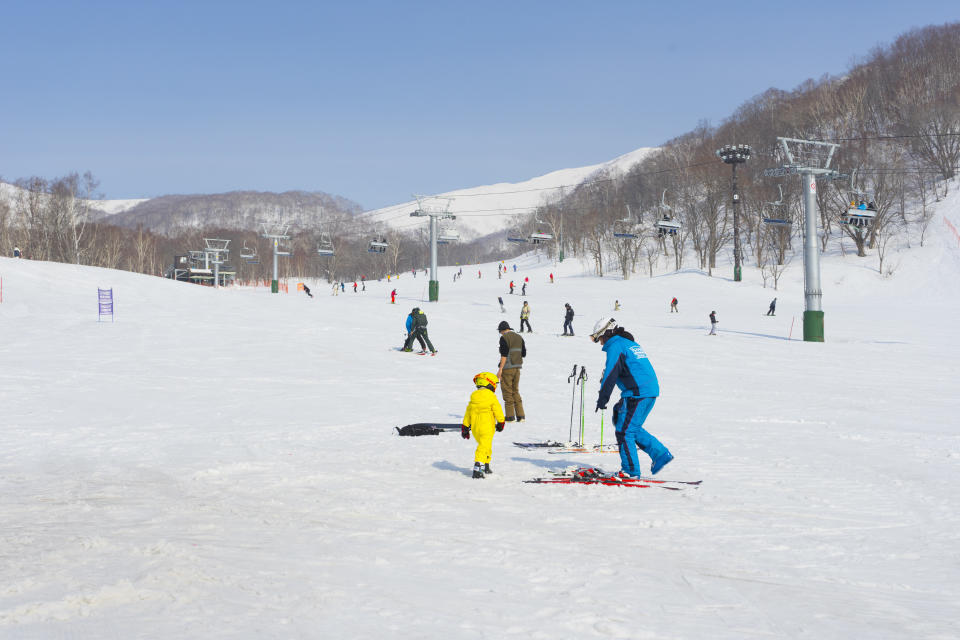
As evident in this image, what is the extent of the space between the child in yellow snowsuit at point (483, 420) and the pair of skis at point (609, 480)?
0.54m

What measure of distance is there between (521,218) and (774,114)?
77870 millimetres

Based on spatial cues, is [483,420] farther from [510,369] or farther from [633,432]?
[510,369]

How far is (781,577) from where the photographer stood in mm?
4445

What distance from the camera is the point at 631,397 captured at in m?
7.21

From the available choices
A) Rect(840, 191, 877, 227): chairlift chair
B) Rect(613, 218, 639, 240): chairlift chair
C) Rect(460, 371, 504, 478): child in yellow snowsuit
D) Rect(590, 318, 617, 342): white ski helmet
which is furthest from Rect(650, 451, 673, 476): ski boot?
Rect(613, 218, 639, 240): chairlift chair

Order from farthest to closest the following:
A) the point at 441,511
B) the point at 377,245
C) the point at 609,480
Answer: the point at 377,245
the point at 609,480
the point at 441,511


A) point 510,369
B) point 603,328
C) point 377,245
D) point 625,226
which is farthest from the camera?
point 625,226

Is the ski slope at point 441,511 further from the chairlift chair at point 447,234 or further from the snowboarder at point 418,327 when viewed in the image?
the chairlift chair at point 447,234

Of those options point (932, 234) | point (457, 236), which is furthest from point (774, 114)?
point (457, 236)

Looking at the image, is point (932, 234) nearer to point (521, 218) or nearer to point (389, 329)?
point (389, 329)

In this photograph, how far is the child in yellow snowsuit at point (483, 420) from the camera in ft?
24.7

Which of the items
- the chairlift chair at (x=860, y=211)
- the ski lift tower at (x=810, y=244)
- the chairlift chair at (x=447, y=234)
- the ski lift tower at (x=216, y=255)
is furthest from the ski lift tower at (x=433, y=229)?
the ski lift tower at (x=216, y=255)

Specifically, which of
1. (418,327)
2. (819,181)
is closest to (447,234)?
(418,327)

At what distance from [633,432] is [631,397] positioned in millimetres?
371
